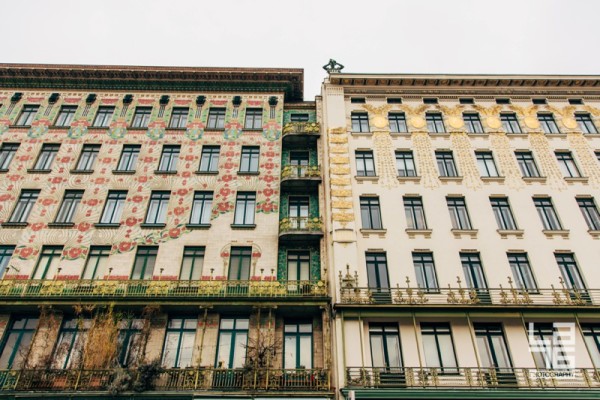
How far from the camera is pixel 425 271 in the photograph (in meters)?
20.9

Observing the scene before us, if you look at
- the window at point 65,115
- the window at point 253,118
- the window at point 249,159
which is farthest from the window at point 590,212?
the window at point 65,115

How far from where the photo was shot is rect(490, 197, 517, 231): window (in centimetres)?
2233

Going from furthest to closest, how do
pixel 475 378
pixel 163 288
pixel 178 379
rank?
pixel 163 288 → pixel 178 379 → pixel 475 378

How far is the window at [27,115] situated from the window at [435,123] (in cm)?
2658

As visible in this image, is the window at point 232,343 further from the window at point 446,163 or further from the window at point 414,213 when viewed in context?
the window at point 446,163

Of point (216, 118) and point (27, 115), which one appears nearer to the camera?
point (27, 115)

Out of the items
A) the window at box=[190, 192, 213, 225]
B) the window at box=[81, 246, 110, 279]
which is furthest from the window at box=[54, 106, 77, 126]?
the window at box=[190, 192, 213, 225]

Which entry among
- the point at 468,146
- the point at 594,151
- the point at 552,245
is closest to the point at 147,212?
the point at 468,146

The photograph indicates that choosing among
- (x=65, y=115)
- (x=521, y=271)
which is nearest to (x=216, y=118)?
(x=65, y=115)

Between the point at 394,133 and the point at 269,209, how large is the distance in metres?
9.65

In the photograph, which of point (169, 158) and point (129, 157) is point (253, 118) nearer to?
point (169, 158)

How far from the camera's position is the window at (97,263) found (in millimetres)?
20969

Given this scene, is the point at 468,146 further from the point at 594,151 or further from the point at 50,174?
the point at 50,174

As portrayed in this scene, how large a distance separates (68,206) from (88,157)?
3803 millimetres
